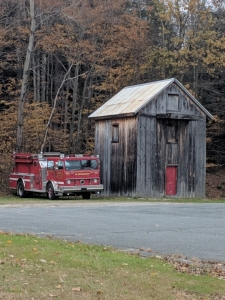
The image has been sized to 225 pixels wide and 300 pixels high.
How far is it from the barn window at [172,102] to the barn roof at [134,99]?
0.77 metres

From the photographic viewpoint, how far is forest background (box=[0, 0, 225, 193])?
4825cm

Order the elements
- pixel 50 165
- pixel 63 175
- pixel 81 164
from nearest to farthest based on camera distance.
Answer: pixel 63 175, pixel 81 164, pixel 50 165

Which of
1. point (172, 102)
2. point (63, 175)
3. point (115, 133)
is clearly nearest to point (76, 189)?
point (63, 175)

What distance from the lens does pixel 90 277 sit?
9305mm

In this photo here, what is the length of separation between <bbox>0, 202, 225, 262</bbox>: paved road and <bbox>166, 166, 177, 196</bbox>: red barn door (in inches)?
630

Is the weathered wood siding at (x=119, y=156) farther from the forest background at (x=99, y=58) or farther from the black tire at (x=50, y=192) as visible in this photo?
the forest background at (x=99, y=58)

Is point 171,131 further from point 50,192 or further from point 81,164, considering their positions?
point 50,192

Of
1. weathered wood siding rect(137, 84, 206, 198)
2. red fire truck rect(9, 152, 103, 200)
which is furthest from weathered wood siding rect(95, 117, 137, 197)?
red fire truck rect(9, 152, 103, 200)

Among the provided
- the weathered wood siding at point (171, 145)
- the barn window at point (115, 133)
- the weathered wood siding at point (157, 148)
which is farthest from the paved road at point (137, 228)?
the barn window at point (115, 133)

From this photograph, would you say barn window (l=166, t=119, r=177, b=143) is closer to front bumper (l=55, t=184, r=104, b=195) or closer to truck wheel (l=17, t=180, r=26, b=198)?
front bumper (l=55, t=184, r=104, b=195)

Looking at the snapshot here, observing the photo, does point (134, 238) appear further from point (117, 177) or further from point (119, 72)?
point (119, 72)

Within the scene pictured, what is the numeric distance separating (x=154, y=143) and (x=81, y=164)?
6737 mm

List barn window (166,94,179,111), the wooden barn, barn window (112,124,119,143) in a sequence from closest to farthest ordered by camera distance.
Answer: the wooden barn → barn window (166,94,179,111) → barn window (112,124,119,143)

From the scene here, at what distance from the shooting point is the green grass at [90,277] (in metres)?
8.34
